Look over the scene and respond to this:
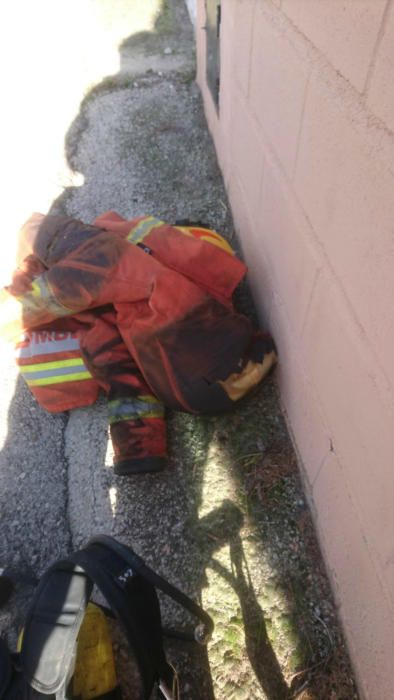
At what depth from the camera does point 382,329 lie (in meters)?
1.03

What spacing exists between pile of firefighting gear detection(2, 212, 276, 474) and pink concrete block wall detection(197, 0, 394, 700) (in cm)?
25

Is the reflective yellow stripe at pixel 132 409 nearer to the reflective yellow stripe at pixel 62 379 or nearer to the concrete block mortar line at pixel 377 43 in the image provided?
the reflective yellow stripe at pixel 62 379

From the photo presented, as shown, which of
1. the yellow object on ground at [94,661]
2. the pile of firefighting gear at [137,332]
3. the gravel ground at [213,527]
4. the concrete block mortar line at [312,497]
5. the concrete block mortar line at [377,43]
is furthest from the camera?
the pile of firefighting gear at [137,332]

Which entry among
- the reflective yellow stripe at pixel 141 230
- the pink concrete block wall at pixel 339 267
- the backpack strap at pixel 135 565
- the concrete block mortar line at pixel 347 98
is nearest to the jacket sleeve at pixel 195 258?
the reflective yellow stripe at pixel 141 230

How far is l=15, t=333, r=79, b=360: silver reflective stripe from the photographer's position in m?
2.11

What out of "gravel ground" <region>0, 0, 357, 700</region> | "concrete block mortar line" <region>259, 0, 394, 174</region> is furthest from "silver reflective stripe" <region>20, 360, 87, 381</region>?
"concrete block mortar line" <region>259, 0, 394, 174</region>

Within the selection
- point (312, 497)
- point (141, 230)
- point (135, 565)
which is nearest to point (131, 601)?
point (135, 565)

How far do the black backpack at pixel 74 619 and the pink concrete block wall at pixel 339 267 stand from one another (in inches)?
22.2

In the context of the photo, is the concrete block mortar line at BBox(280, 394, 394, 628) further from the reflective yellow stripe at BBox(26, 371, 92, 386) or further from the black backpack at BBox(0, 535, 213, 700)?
the reflective yellow stripe at BBox(26, 371, 92, 386)

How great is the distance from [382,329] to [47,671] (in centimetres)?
104

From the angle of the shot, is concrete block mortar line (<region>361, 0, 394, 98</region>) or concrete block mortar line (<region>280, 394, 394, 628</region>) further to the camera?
concrete block mortar line (<region>280, 394, 394, 628</region>)

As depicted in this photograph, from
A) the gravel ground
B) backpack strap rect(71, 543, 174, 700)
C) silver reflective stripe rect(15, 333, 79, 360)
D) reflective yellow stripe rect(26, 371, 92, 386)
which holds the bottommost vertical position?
the gravel ground

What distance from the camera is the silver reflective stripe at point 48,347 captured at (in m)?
2.11

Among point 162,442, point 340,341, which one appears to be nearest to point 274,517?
point 162,442
